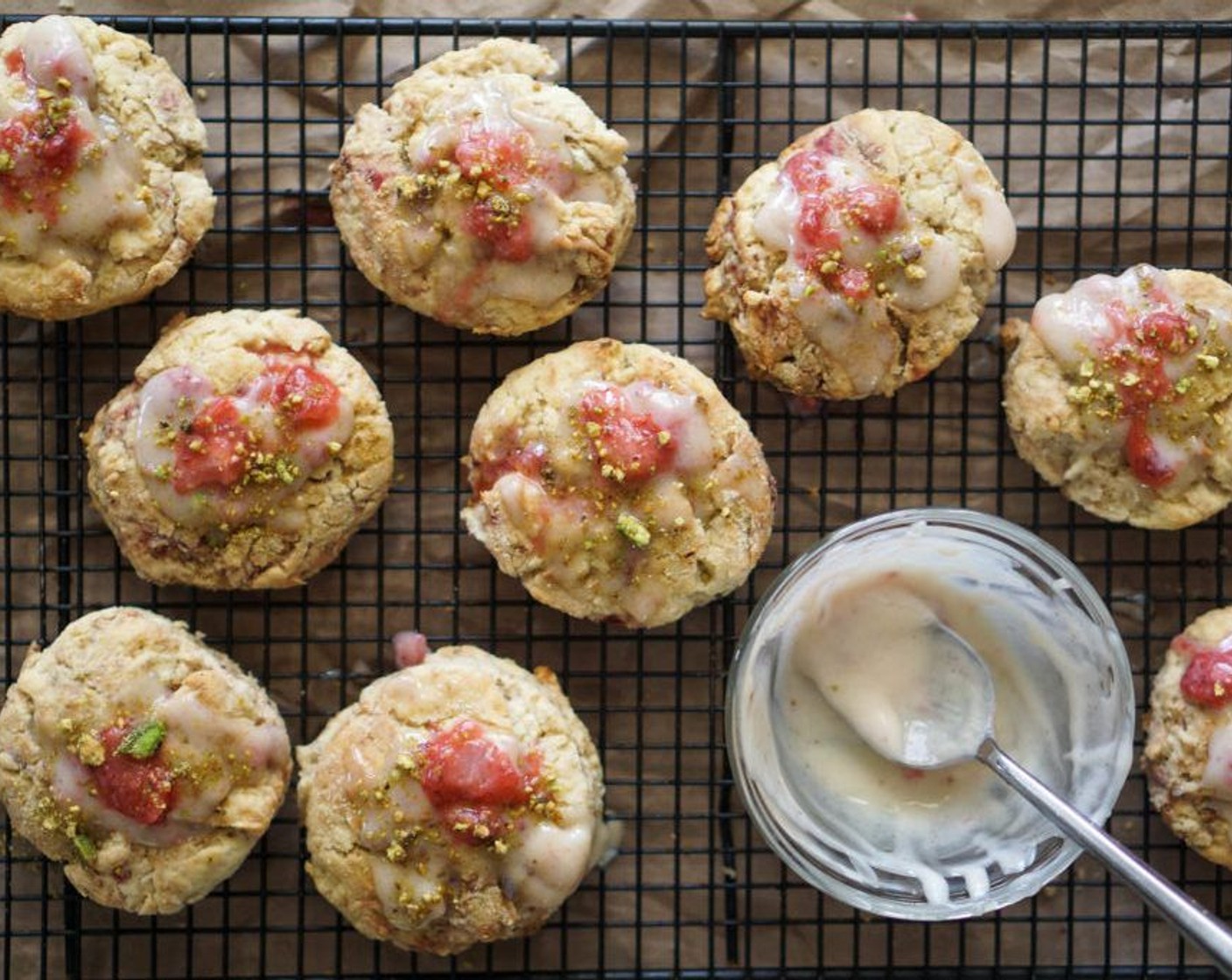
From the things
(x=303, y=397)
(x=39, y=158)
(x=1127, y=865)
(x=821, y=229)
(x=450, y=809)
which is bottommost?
(x=450, y=809)

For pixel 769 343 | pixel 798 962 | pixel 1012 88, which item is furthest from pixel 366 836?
pixel 1012 88

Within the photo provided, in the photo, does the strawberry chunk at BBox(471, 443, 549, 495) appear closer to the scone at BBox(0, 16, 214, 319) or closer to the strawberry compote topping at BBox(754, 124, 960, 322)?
the strawberry compote topping at BBox(754, 124, 960, 322)

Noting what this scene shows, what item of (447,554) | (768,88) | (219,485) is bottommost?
(447,554)

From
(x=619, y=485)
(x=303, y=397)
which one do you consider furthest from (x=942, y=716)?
(x=303, y=397)

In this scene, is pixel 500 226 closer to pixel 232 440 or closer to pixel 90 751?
pixel 232 440

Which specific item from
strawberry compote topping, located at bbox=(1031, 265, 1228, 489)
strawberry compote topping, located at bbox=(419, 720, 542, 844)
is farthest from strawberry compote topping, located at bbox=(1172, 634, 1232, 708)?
strawberry compote topping, located at bbox=(419, 720, 542, 844)

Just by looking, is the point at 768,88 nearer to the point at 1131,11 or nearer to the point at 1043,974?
the point at 1131,11
